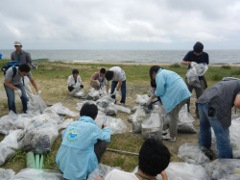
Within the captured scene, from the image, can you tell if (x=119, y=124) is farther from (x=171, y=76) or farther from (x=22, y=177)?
(x=22, y=177)

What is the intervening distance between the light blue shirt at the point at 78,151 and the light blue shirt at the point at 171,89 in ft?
4.60

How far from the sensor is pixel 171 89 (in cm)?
365

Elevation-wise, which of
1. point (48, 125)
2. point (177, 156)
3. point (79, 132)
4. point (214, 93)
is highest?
point (214, 93)

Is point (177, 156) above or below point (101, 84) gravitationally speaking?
below

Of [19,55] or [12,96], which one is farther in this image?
[19,55]

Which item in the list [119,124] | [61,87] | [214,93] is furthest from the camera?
[61,87]

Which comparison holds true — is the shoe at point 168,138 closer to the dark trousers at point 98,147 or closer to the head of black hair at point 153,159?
the dark trousers at point 98,147

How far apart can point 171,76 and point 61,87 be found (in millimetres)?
5957

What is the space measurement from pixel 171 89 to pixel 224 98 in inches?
39.4

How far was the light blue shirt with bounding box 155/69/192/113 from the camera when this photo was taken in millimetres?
3611

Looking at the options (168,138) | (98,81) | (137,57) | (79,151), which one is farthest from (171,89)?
(137,57)

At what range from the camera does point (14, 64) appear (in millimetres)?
4832

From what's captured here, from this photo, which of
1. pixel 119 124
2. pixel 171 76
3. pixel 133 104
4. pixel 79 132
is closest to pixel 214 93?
pixel 171 76

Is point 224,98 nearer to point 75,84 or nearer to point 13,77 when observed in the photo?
point 13,77
